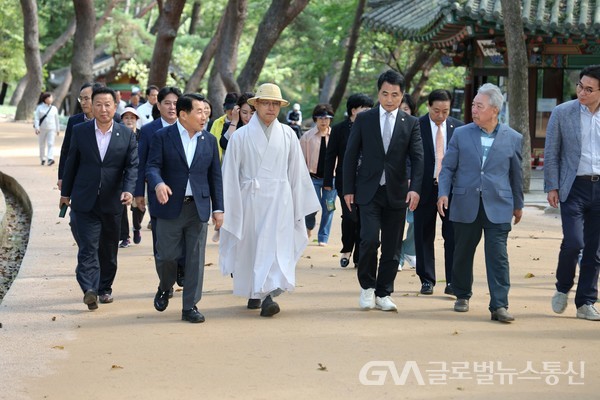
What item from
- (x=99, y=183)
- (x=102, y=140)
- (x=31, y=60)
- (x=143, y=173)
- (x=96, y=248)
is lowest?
(x=96, y=248)

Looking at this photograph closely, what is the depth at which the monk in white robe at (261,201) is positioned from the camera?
9.07 m

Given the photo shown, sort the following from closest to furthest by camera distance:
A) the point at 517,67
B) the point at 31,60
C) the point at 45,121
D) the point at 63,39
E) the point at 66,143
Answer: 1. the point at 66,143
2. the point at 517,67
3. the point at 45,121
4. the point at 31,60
5. the point at 63,39

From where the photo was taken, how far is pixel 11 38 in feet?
184

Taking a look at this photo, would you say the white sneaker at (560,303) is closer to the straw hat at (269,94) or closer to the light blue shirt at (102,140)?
the straw hat at (269,94)

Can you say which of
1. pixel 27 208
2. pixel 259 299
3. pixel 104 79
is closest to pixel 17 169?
pixel 27 208

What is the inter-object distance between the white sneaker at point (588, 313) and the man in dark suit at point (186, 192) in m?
2.81

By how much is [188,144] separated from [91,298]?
4.64 feet

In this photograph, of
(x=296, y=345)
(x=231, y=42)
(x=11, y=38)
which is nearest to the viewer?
(x=296, y=345)

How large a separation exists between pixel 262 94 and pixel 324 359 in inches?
100

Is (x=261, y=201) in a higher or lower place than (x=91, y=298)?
higher

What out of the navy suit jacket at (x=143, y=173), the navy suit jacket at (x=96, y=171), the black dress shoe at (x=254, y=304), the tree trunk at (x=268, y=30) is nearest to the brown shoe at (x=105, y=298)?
the navy suit jacket at (x=96, y=171)

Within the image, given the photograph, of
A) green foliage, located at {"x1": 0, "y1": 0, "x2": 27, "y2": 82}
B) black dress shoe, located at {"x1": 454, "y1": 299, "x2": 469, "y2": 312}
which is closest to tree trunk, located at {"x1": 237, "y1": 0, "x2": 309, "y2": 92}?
black dress shoe, located at {"x1": 454, "y1": 299, "x2": 469, "y2": 312}

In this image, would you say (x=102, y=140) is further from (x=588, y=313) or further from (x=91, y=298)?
(x=588, y=313)

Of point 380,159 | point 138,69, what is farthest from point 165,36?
point 138,69
